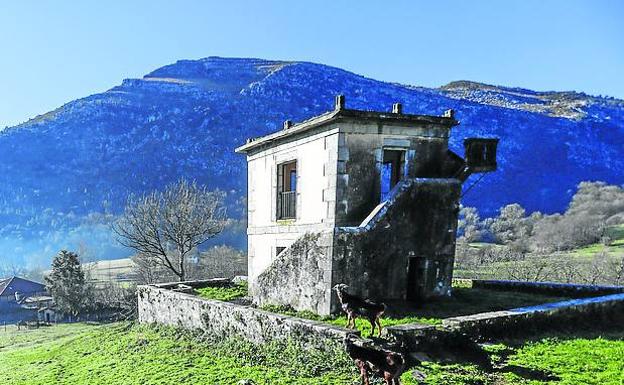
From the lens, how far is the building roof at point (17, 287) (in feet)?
230

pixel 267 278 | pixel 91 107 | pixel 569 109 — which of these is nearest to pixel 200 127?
pixel 91 107

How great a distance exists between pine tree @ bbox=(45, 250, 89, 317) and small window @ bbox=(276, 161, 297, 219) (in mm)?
43439

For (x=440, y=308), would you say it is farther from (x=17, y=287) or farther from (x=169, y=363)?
(x=17, y=287)

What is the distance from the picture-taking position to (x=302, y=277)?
13023 mm

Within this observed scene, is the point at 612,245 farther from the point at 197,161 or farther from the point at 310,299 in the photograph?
the point at 197,161

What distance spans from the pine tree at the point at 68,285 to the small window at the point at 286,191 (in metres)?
43.4

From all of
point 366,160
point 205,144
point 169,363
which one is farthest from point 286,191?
point 205,144

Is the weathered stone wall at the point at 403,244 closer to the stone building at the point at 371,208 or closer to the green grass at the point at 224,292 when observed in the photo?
the stone building at the point at 371,208

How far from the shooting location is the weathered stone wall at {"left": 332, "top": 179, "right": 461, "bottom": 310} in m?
12.3

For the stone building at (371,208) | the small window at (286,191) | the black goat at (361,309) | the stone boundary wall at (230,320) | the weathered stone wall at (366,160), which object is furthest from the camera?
the small window at (286,191)

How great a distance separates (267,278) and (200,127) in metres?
157

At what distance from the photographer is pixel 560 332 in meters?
10.9

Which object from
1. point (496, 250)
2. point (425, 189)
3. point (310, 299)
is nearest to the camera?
point (310, 299)

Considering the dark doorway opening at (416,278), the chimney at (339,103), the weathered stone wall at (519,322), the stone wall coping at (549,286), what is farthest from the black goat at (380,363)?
the stone wall coping at (549,286)
